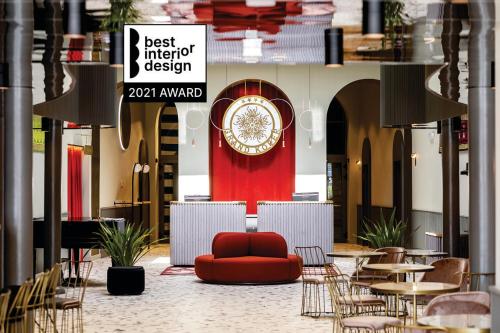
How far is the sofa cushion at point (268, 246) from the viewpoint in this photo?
1415 cm

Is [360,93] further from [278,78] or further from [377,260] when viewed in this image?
[377,260]

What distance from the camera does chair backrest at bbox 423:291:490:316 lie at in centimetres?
601

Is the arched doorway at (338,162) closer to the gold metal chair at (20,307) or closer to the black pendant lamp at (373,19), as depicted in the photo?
the gold metal chair at (20,307)

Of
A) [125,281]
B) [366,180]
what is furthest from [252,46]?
[366,180]

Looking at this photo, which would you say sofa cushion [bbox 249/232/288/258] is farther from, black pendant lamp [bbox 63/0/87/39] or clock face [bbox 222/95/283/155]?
black pendant lamp [bbox 63/0/87/39]

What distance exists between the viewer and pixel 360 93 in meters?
22.5

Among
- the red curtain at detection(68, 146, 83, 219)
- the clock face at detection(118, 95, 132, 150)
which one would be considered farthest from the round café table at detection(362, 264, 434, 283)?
the clock face at detection(118, 95, 132, 150)

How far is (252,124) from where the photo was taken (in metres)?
18.5

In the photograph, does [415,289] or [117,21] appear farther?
[117,21]

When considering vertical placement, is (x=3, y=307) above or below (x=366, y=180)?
below

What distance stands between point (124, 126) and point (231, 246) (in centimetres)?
743

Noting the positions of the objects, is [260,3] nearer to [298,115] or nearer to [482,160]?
[482,160]

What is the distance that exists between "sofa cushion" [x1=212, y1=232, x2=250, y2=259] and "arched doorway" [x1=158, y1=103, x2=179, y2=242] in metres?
9.49

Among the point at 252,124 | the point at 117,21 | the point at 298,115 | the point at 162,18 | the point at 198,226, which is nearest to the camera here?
the point at 117,21
